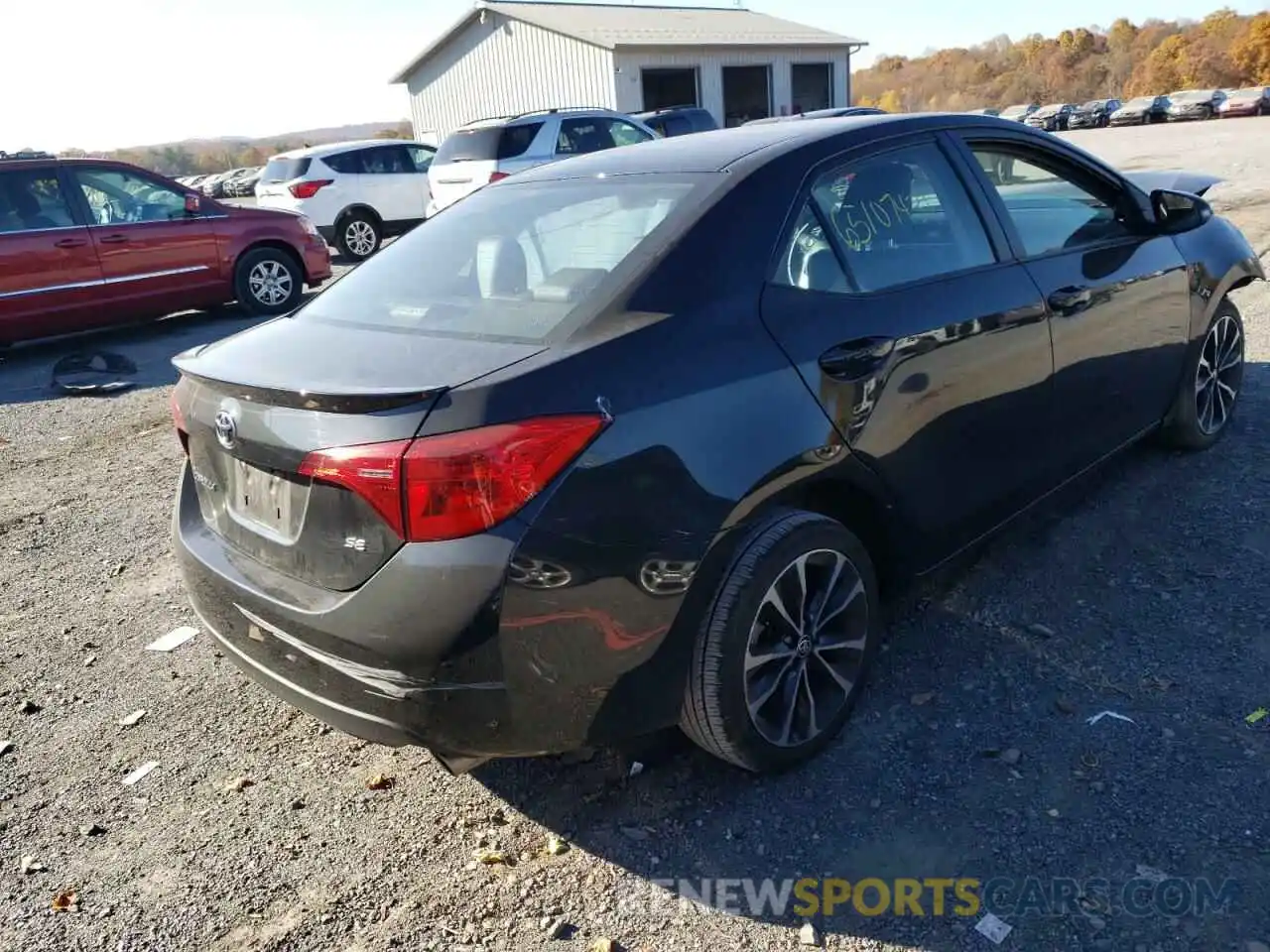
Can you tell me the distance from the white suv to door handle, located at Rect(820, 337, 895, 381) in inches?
506

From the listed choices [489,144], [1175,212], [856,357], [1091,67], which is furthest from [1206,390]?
[1091,67]

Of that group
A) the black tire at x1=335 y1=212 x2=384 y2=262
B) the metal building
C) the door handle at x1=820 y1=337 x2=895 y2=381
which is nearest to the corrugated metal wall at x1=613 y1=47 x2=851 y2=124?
the metal building

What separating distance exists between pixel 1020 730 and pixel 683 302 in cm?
→ 157

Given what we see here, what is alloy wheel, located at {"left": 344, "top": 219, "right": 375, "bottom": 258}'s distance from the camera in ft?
49.2

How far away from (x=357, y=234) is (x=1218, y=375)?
1275 cm

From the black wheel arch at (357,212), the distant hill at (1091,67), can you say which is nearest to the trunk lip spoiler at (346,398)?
the black wheel arch at (357,212)

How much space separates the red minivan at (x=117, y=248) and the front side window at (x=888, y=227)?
8.43 meters

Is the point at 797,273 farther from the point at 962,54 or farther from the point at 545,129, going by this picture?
the point at 962,54

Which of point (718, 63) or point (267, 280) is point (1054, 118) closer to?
point (718, 63)

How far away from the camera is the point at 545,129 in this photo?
535 inches

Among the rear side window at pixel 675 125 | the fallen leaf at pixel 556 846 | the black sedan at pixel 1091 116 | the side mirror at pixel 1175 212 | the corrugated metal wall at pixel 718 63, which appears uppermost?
the corrugated metal wall at pixel 718 63

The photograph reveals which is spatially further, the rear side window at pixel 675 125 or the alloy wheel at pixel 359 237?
the rear side window at pixel 675 125

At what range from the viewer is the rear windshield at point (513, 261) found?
2.70 m

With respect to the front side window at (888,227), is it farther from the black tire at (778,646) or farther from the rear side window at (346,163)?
the rear side window at (346,163)
